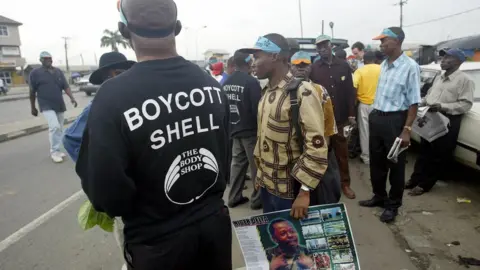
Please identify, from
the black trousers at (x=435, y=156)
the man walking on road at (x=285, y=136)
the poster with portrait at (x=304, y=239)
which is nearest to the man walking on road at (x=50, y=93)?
the man walking on road at (x=285, y=136)

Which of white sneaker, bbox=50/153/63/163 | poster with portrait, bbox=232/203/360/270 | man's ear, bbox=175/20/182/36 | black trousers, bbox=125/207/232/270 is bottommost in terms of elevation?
white sneaker, bbox=50/153/63/163

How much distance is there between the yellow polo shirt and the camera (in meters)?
5.21

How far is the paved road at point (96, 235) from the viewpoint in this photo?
9.65ft

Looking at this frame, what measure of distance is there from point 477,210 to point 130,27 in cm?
413

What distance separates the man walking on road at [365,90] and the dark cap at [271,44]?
3215 millimetres

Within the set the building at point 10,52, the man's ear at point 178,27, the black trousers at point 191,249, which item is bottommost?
the black trousers at point 191,249

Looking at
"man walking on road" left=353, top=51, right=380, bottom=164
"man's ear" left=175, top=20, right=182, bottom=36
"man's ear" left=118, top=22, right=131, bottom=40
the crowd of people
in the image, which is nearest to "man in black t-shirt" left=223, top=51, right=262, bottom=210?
the crowd of people

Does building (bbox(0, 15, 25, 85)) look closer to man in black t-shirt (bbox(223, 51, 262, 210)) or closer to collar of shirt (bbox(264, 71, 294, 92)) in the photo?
man in black t-shirt (bbox(223, 51, 262, 210))

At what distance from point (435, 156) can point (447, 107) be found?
2.14 feet

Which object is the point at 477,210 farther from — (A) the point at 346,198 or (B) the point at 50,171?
(B) the point at 50,171

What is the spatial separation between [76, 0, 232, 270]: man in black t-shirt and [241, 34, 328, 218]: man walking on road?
61 cm

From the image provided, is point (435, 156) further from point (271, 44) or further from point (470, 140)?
point (271, 44)

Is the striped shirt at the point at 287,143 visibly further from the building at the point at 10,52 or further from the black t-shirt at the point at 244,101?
the building at the point at 10,52

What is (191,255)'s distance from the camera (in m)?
1.47
